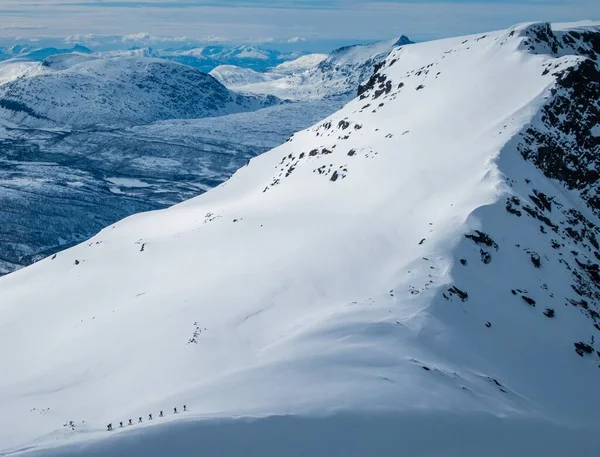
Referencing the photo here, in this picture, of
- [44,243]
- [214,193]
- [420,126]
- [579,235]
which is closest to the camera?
[579,235]

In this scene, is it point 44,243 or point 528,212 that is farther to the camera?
point 44,243

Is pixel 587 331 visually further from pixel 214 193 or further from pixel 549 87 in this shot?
pixel 214 193

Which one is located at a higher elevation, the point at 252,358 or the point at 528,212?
the point at 528,212

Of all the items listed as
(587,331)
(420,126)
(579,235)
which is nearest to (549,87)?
(420,126)

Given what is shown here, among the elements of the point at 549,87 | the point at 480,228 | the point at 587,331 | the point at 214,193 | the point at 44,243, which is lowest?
the point at 44,243

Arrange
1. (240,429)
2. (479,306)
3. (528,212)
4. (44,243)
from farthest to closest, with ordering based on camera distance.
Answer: (44,243) → (528,212) → (479,306) → (240,429)

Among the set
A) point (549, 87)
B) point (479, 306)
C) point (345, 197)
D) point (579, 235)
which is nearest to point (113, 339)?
point (479, 306)
